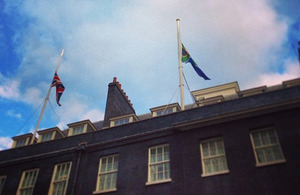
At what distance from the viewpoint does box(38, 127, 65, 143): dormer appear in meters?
25.8

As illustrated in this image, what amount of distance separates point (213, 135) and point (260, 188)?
12.9 feet

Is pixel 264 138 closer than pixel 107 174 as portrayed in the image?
Yes

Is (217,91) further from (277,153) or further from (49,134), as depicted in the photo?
(49,134)

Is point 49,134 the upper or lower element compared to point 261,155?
upper

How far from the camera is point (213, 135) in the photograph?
18.5 m

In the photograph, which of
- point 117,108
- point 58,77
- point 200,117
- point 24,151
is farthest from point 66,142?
point 200,117

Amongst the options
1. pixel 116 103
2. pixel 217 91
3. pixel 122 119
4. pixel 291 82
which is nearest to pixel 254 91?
pixel 291 82

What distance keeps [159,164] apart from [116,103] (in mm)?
9905

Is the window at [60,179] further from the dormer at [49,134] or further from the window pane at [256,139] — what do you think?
the window pane at [256,139]

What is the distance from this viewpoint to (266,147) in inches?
665

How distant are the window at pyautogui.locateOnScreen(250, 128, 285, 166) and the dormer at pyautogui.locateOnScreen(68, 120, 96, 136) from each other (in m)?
12.4

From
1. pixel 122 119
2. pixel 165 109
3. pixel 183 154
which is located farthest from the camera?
pixel 122 119

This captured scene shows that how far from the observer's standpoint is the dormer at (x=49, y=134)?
2577 centimetres

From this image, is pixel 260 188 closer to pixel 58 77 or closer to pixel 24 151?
pixel 24 151
